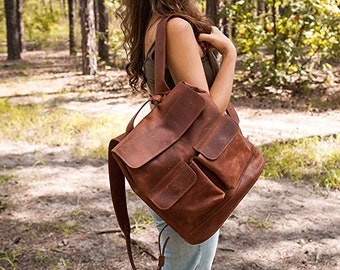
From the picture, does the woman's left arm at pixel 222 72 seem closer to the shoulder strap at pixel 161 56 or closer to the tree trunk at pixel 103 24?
the shoulder strap at pixel 161 56

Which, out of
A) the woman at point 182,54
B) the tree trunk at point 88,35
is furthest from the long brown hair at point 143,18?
the tree trunk at point 88,35

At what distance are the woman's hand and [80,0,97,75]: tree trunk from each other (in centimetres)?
1041

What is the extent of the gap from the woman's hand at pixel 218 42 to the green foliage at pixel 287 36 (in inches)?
259

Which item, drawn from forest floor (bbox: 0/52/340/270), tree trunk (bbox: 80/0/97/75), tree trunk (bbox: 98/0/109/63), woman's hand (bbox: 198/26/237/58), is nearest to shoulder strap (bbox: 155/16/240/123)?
woman's hand (bbox: 198/26/237/58)

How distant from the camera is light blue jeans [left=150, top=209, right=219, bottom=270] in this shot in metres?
1.93

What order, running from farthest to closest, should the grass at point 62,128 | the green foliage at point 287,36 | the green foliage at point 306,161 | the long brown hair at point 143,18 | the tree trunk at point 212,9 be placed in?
1. the tree trunk at point 212,9
2. the green foliage at point 287,36
3. the grass at point 62,128
4. the green foliage at point 306,161
5. the long brown hair at point 143,18

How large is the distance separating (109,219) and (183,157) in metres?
2.86

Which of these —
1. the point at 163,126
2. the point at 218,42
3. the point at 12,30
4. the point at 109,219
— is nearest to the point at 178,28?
the point at 218,42

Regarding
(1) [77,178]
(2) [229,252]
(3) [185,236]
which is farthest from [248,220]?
(3) [185,236]

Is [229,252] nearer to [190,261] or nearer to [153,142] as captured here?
[190,261]

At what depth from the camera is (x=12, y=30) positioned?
1644 cm

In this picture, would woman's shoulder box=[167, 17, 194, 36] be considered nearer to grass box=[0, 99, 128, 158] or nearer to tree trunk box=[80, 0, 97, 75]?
grass box=[0, 99, 128, 158]

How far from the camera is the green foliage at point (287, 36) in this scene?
8.20 meters

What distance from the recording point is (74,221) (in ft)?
14.1
